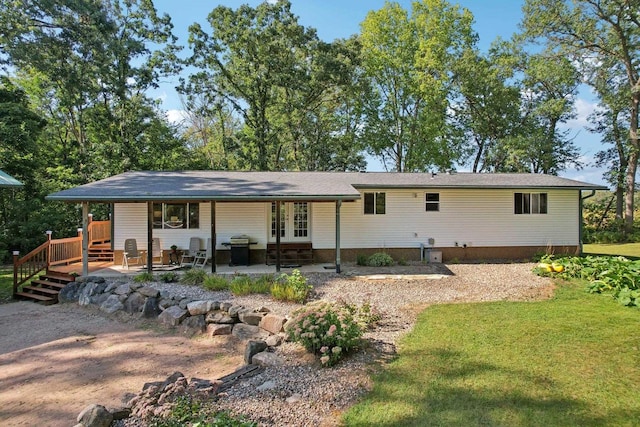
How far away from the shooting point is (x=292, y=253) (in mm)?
11805


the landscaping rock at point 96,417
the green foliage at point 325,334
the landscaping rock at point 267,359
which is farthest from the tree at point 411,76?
the landscaping rock at point 96,417

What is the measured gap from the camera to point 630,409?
11.2 feet

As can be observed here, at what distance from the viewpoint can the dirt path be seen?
4.35 metres

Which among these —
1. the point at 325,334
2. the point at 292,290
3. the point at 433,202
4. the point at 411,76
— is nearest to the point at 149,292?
the point at 292,290

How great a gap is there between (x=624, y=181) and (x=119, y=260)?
29.5 m

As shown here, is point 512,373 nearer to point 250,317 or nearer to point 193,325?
point 250,317

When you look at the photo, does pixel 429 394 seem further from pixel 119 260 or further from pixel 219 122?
pixel 219 122

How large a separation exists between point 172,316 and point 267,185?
17.4 feet

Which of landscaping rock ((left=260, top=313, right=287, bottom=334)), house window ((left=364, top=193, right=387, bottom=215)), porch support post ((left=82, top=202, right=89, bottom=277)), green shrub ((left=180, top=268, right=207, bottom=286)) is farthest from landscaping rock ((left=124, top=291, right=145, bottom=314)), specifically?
house window ((left=364, top=193, right=387, bottom=215))

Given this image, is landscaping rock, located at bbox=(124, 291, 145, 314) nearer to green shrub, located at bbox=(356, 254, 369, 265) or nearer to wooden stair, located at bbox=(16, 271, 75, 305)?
wooden stair, located at bbox=(16, 271, 75, 305)

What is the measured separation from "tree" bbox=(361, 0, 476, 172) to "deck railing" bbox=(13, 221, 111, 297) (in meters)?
20.3

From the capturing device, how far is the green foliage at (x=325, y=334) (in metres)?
4.58

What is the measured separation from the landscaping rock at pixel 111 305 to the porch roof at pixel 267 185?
2487 millimetres

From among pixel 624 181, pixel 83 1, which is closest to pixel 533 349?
pixel 83 1
